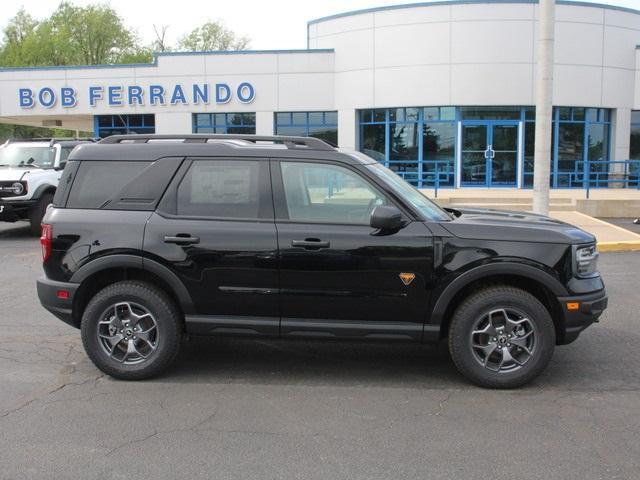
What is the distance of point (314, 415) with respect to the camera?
4285mm

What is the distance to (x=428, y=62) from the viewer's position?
20.8 meters

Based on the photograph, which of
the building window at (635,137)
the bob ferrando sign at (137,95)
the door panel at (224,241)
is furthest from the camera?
the bob ferrando sign at (137,95)

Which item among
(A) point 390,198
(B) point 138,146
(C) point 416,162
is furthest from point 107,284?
(C) point 416,162

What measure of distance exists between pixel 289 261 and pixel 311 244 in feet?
0.68

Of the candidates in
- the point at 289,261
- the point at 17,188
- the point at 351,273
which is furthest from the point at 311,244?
the point at 17,188

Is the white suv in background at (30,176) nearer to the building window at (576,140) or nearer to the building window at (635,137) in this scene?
the building window at (576,140)

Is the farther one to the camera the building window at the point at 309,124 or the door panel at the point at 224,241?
the building window at the point at 309,124

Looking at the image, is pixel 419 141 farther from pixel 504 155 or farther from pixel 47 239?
pixel 47 239

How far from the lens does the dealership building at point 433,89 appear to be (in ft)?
67.2

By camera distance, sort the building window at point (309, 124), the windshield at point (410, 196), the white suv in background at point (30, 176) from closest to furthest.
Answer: the windshield at point (410, 196)
the white suv in background at point (30, 176)
the building window at point (309, 124)

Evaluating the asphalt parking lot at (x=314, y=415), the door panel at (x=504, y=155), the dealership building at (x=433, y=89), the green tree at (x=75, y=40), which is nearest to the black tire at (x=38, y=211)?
the asphalt parking lot at (x=314, y=415)

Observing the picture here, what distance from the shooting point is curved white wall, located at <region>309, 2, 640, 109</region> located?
2033 cm

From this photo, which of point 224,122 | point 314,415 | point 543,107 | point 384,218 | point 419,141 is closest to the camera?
point 314,415

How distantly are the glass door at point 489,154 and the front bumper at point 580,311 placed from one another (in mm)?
17131
